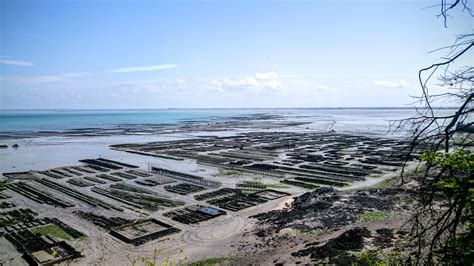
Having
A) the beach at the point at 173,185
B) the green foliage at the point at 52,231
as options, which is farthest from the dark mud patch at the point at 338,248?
the green foliage at the point at 52,231

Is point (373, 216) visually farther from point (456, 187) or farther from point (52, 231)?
point (52, 231)

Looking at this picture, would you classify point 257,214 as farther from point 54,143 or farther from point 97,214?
point 54,143

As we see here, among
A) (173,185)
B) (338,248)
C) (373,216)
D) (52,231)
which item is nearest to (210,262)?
(338,248)

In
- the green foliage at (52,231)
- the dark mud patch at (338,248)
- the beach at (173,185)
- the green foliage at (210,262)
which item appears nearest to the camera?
the dark mud patch at (338,248)

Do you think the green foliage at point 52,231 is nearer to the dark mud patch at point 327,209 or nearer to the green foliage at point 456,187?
the dark mud patch at point 327,209

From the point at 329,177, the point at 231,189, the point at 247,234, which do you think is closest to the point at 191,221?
the point at 247,234
